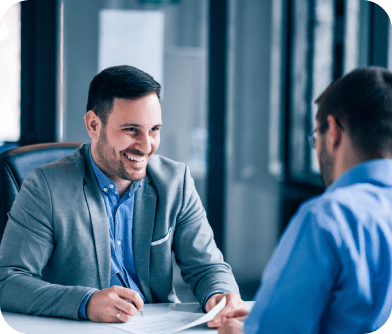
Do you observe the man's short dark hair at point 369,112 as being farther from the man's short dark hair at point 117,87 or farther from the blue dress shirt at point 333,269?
the man's short dark hair at point 117,87

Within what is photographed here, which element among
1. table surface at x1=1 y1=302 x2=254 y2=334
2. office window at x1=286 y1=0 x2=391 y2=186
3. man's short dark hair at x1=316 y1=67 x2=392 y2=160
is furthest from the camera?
office window at x1=286 y1=0 x2=391 y2=186

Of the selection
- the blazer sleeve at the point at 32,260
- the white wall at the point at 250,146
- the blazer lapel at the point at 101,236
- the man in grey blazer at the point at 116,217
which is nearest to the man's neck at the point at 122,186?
the man in grey blazer at the point at 116,217

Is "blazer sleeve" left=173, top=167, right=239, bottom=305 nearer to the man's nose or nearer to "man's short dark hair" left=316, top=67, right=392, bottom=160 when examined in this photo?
the man's nose

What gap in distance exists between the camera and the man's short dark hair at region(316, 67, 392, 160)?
71 centimetres

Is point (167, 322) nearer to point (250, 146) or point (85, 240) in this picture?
point (85, 240)

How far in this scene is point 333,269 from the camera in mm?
581

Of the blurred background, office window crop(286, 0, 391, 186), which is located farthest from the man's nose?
the blurred background

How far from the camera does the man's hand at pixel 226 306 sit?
91 cm

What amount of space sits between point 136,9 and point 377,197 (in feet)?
10.0

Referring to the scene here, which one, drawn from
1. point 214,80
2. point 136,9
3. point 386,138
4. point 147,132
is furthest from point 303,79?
point 386,138

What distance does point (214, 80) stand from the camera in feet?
10.7

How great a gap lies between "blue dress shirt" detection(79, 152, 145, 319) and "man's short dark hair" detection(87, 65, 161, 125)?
182mm

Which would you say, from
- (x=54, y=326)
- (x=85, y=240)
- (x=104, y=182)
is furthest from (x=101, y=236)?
(x=54, y=326)

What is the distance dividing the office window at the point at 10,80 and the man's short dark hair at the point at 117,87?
1.71 m
